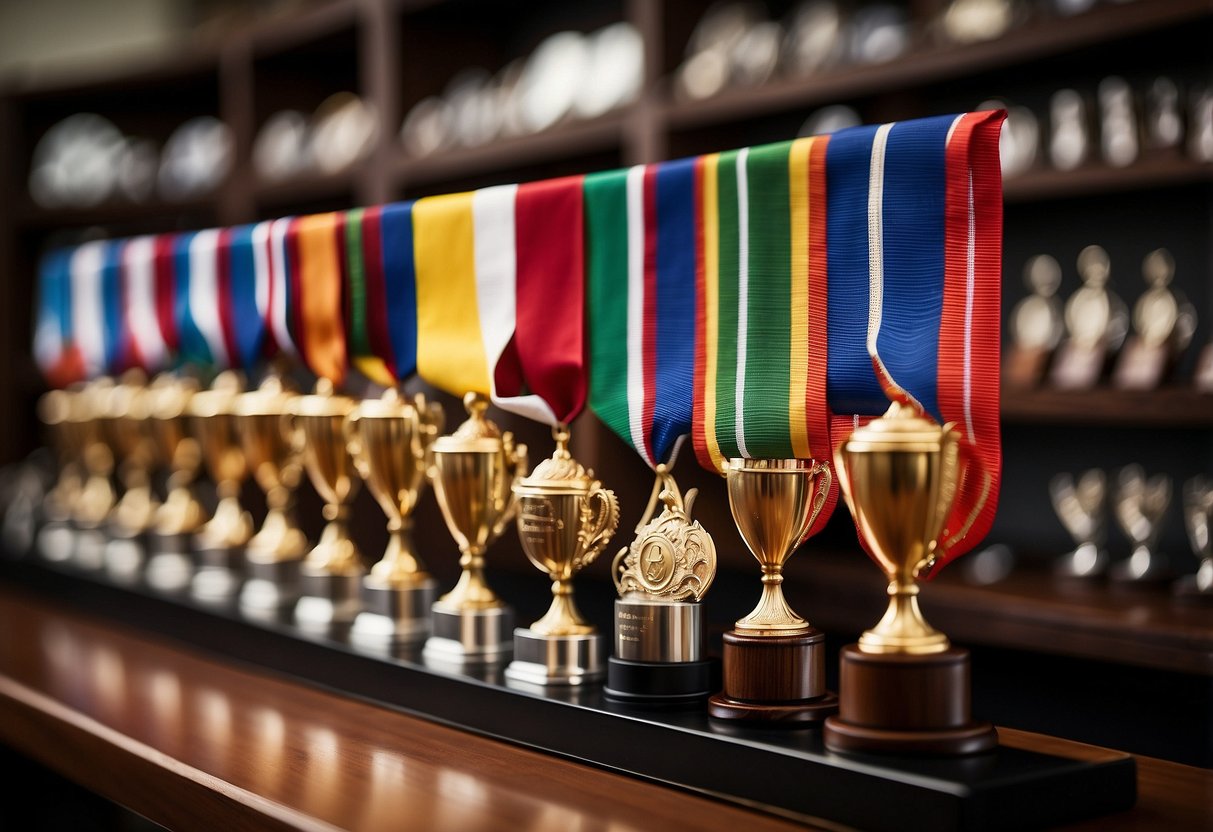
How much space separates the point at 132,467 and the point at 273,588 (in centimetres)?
73

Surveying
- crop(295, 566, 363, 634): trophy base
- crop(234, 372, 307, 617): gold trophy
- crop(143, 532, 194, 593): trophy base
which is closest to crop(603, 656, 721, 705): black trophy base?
crop(295, 566, 363, 634): trophy base

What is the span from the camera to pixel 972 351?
3.07 feet

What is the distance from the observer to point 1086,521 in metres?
2.42

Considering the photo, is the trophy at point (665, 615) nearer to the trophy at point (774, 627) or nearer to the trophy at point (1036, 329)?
the trophy at point (774, 627)

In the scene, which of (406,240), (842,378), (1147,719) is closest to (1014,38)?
(1147,719)

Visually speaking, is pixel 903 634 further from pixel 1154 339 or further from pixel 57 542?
pixel 57 542

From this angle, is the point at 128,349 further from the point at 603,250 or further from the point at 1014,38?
the point at 1014,38

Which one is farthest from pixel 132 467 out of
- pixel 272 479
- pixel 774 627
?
pixel 774 627

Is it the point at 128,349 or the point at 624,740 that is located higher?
the point at 128,349

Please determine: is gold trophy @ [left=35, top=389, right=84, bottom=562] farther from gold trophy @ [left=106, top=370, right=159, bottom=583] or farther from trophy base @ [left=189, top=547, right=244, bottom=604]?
trophy base @ [left=189, top=547, right=244, bottom=604]


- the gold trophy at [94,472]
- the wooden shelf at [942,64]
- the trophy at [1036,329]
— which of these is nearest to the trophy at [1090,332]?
the trophy at [1036,329]

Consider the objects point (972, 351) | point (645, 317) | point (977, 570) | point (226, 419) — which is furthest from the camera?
point (977, 570)

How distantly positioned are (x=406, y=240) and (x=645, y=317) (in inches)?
14.8

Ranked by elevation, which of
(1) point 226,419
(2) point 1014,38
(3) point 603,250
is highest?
(2) point 1014,38
